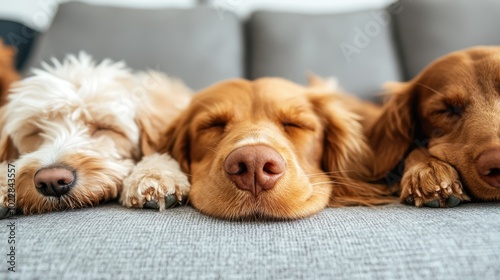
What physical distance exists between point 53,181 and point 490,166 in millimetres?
1626

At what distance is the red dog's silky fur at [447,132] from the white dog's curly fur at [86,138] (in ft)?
3.25

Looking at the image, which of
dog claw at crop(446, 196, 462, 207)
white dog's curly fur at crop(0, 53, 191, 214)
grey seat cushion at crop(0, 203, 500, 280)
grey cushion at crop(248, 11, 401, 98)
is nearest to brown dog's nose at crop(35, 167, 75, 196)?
white dog's curly fur at crop(0, 53, 191, 214)

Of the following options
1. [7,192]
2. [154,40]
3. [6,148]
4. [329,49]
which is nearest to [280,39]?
[329,49]

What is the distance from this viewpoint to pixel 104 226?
51.1 inches

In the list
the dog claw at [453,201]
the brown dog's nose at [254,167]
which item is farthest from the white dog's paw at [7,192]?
the dog claw at [453,201]

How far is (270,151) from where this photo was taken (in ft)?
4.74

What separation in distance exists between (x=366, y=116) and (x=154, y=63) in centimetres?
162

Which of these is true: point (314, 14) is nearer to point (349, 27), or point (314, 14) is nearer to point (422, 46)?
point (349, 27)

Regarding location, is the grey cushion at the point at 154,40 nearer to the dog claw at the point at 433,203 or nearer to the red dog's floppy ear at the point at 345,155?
the red dog's floppy ear at the point at 345,155

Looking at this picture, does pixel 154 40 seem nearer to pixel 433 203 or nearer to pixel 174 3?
pixel 174 3

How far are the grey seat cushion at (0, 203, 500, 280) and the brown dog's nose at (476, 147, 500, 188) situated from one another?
0.41 feet

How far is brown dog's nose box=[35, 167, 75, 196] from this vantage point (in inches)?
62.4

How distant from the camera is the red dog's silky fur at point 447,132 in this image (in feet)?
5.01

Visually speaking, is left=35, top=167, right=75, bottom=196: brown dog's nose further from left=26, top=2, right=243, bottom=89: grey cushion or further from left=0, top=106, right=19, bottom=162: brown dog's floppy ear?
left=26, top=2, right=243, bottom=89: grey cushion
